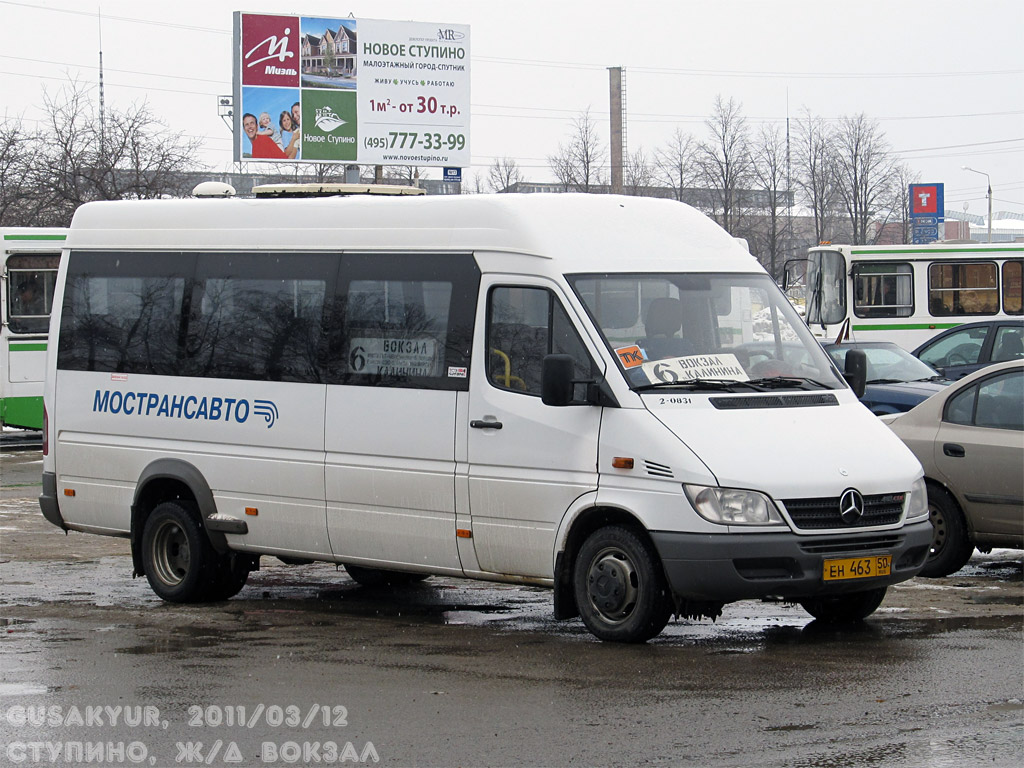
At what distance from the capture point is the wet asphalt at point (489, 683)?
6180mm

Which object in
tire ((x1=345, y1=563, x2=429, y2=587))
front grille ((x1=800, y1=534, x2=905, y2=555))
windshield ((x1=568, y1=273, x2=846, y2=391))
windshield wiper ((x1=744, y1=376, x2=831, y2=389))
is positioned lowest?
tire ((x1=345, y1=563, x2=429, y2=587))

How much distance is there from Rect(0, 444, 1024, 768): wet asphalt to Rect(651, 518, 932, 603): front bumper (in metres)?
0.39

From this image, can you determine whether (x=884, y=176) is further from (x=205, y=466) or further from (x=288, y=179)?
(x=205, y=466)

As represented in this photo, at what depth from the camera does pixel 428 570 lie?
30.1ft

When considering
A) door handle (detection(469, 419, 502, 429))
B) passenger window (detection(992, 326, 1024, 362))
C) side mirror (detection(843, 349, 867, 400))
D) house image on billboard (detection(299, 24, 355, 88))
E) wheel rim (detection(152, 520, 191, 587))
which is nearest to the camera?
door handle (detection(469, 419, 502, 429))

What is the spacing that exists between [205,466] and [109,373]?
3.95ft

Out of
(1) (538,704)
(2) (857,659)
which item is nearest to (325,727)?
(1) (538,704)

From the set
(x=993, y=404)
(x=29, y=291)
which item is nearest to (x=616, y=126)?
(x=29, y=291)

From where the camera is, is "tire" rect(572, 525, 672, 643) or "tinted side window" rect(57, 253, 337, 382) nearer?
"tire" rect(572, 525, 672, 643)

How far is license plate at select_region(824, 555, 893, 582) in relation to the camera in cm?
796

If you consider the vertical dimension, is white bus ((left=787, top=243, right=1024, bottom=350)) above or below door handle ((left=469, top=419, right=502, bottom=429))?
above

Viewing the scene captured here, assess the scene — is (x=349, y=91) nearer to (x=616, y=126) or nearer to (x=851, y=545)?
(x=616, y=126)

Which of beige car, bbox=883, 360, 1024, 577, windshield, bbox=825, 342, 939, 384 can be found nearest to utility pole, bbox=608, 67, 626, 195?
windshield, bbox=825, 342, 939, 384

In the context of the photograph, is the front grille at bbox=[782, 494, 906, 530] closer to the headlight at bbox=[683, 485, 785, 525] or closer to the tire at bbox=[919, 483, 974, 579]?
the headlight at bbox=[683, 485, 785, 525]
